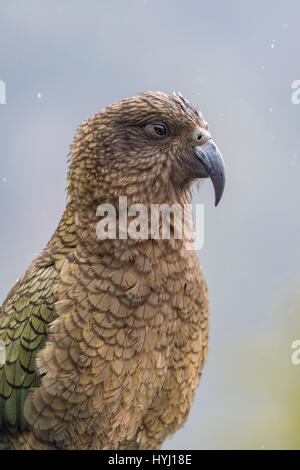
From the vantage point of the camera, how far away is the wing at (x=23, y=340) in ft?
12.3

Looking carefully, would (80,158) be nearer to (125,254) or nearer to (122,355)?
(125,254)

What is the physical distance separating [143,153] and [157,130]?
0.52 feet

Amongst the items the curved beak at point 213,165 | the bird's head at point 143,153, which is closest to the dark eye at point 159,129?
the bird's head at point 143,153

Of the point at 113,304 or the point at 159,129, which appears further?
the point at 159,129

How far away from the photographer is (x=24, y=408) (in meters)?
3.73

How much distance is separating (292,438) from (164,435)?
3169 mm

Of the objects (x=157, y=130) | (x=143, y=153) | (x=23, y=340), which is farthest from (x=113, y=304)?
(x=157, y=130)

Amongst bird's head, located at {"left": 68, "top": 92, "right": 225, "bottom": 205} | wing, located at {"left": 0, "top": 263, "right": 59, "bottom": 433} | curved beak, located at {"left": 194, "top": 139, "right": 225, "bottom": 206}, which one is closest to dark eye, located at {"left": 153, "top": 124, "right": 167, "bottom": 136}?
bird's head, located at {"left": 68, "top": 92, "right": 225, "bottom": 205}

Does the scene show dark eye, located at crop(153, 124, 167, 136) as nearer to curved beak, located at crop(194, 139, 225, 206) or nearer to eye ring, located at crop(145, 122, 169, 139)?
eye ring, located at crop(145, 122, 169, 139)

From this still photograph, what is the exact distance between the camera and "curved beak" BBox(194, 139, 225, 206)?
3768 millimetres

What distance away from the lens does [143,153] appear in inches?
147

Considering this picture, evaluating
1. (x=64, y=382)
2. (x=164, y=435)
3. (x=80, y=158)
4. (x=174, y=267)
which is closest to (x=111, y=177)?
(x=80, y=158)

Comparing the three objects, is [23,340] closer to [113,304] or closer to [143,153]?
[113,304]

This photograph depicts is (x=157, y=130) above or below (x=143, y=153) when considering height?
above
